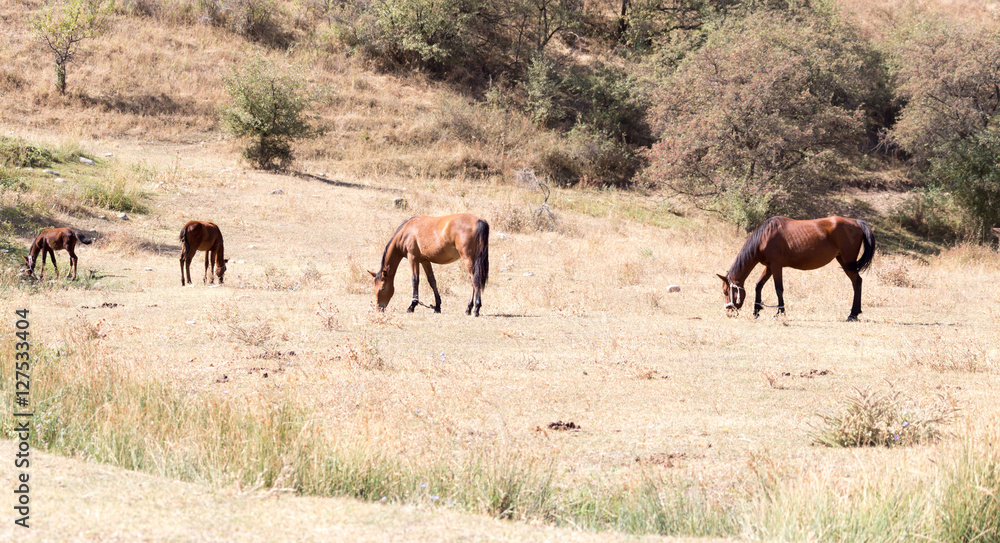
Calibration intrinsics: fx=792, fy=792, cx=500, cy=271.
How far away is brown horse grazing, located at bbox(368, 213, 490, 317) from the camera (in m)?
12.8

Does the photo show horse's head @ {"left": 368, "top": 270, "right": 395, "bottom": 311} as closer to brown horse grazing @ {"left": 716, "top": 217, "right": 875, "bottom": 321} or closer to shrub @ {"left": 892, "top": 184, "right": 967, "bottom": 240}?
brown horse grazing @ {"left": 716, "top": 217, "right": 875, "bottom": 321}

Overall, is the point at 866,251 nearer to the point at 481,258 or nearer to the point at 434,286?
the point at 481,258

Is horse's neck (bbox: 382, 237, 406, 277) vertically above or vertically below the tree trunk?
below

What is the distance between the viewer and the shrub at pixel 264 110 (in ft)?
99.3

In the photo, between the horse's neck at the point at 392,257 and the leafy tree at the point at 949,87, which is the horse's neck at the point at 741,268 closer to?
the horse's neck at the point at 392,257

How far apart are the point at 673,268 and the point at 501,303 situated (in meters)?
6.45

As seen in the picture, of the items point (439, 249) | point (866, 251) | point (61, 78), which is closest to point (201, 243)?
point (439, 249)

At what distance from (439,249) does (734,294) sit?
5.31 m

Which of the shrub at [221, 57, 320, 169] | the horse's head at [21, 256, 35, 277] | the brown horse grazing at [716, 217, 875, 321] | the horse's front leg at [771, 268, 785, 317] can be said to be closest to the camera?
the horse's front leg at [771, 268, 785, 317]

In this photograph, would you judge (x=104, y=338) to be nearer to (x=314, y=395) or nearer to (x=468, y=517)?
(x=314, y=395)

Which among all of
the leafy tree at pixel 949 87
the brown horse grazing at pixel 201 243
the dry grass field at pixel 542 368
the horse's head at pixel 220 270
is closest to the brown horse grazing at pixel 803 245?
the dry grass field at pixel 542 368

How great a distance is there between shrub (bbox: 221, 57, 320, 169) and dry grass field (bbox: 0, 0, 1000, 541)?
7.33m

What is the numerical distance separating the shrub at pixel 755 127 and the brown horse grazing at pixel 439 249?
18868 mm

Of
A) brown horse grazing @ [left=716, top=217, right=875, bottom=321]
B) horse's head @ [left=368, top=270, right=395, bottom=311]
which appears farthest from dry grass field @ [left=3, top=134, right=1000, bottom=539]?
brown horse grazing @ [left=716, top=217, right=875, bottom=321]
